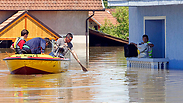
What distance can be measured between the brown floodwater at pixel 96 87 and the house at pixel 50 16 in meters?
16.4

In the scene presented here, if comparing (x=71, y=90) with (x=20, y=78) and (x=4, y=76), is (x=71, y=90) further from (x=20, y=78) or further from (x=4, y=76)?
(x=4, y=76)

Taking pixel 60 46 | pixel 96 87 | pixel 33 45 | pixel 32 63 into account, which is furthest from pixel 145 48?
pixel 96 87

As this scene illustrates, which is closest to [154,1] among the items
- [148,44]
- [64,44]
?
[148,44]

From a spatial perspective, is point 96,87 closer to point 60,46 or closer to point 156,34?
point 60,46

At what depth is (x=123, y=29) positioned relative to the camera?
49.3 meters

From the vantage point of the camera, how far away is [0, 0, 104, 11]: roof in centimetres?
3519

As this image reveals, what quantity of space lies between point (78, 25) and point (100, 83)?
23.5m

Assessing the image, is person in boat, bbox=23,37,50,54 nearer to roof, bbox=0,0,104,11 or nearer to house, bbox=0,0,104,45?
house, bbox=0,0,104,45

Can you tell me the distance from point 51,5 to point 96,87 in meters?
23.7

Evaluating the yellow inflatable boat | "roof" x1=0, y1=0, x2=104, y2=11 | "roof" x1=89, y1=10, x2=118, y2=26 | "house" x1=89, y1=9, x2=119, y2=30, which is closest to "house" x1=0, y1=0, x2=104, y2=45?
"roof" x1=0, y1=0, x2=104, y2=11

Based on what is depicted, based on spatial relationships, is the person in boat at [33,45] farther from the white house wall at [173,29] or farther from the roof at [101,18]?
the roof at [101,18]

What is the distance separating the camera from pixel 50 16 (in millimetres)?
36531

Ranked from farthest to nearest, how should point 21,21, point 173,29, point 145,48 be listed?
point 21,21 → point 145,48 → point 173,29

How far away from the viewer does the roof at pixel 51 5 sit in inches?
1385
